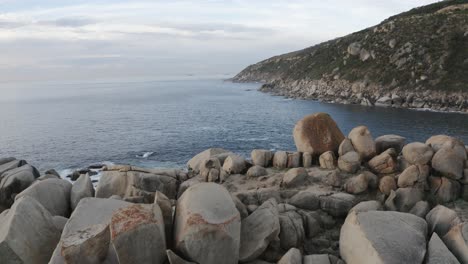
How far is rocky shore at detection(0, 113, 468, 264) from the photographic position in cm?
1639

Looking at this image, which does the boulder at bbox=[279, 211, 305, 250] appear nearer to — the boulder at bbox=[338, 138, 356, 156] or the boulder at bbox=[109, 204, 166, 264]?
the boulder at bbox=[109, 204, 166, 264]

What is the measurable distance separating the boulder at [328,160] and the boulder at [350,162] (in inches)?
25.4

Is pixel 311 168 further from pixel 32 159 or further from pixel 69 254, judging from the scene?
pixel 32 159

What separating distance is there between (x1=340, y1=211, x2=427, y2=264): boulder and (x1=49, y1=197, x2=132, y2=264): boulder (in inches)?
416

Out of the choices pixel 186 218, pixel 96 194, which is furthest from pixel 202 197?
pixel 96 194

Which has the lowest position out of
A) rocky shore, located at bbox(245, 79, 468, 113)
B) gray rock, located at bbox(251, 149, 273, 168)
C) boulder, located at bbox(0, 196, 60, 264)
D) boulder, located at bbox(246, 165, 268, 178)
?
rocky shore, located at bbox(245, 79, 468, 113)

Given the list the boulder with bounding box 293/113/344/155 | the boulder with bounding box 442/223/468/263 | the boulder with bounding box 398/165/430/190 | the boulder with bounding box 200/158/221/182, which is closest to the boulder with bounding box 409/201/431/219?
the boulder with bounding box 398/165/430/190

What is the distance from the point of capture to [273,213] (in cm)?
2019

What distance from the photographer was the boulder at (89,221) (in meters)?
16.0

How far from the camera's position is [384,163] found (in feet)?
92.7

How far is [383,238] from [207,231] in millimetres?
7786

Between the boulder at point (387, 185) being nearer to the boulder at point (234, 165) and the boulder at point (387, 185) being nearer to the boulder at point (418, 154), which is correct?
the boulder at point (418, 154)

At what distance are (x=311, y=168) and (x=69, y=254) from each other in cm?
2039

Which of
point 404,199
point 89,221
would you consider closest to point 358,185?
point 404,199
